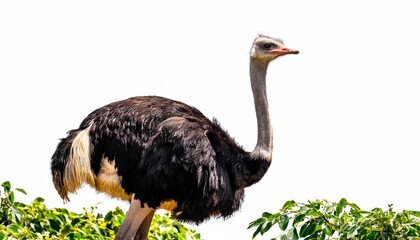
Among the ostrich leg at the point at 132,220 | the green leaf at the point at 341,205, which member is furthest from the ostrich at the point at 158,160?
the green leaf at the point at 341,205

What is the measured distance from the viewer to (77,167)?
31.9ft

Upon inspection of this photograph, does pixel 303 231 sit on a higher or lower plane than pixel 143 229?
lower

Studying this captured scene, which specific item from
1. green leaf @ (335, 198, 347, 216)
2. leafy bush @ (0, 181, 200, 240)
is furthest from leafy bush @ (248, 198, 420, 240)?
leafy bush @ (0, 181, 200, 240)

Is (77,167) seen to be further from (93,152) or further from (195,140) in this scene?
(195,140)

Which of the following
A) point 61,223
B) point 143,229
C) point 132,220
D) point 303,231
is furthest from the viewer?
point 61,223

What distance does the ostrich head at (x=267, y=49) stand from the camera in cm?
1022

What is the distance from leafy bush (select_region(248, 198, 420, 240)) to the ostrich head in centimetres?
154

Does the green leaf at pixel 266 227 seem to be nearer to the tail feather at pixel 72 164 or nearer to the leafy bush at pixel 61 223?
the tail feather at pixel 72 164

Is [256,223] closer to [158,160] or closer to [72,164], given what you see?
[158,160]

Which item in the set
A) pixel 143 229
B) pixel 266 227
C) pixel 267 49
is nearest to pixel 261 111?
pixel 267 49

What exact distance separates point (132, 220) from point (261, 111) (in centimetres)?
133

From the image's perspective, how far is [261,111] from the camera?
10219mm

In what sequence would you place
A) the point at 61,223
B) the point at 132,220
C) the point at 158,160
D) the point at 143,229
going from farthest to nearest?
1. the point at 61,223
2. the point at 143,229
3. the point at 132,220
4. the point at 158,160

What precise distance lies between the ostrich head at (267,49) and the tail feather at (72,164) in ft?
4.82
